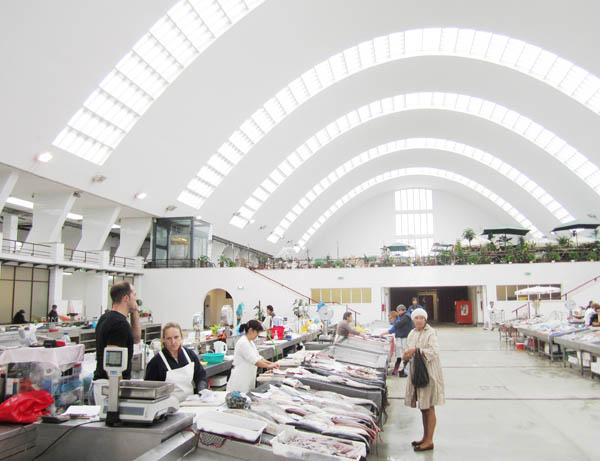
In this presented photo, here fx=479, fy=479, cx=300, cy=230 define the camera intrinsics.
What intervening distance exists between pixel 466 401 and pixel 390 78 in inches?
937

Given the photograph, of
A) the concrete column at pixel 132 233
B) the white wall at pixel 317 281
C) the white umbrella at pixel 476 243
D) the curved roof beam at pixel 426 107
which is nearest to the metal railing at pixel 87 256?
the concrete column at pixel 132 233

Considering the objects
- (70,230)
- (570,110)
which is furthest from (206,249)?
(570,110)

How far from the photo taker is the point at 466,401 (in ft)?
29.4

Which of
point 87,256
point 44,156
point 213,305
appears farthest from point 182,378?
point 213,305

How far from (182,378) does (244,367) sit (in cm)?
96

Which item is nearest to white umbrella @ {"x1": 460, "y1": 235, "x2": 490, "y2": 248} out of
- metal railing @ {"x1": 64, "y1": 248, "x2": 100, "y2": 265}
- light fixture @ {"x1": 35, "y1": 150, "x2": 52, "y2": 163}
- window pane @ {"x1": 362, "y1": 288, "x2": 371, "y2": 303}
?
window pane @ {"x1": 362, "y1": 288, "x2": 371, "y2": 303}

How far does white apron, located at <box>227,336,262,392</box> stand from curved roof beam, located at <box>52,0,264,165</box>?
16551mm

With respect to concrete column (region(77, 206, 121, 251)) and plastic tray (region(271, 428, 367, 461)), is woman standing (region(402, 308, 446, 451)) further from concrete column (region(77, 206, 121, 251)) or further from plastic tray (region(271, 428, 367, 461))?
concrete column (region(77, 206, 121, 251))

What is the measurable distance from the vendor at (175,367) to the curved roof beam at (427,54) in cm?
2318

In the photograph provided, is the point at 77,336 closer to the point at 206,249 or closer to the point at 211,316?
the point at 206,249

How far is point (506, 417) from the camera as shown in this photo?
25.1 ft

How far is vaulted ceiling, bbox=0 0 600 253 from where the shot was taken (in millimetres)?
17625

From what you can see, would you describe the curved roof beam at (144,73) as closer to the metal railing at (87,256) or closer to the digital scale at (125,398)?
the metal railing at (87,256)

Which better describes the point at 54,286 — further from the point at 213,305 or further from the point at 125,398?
the point at 125,398
